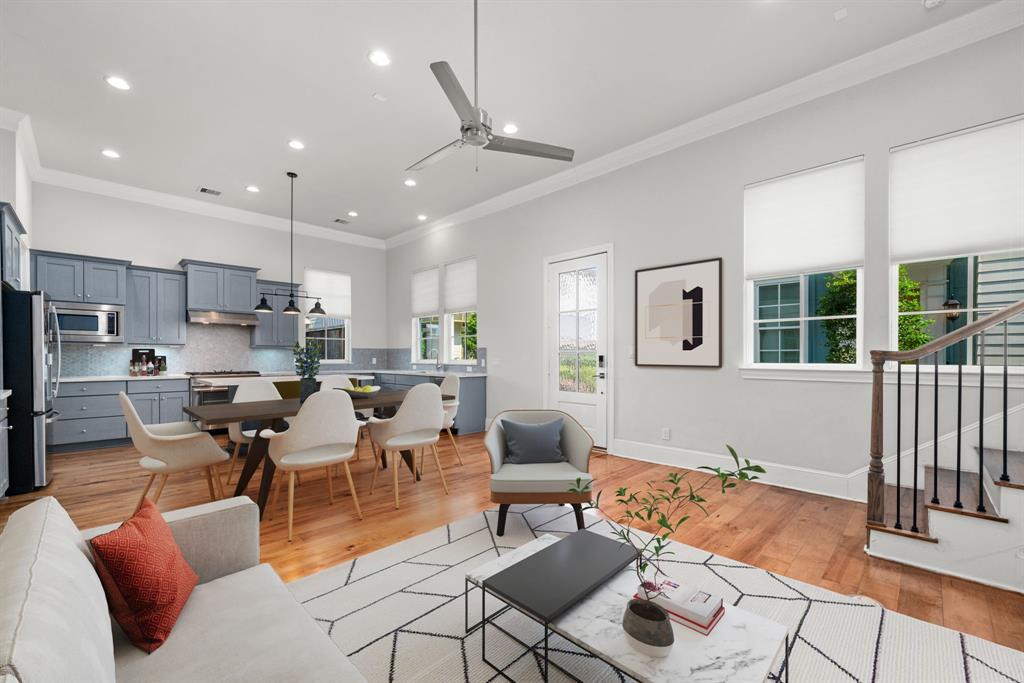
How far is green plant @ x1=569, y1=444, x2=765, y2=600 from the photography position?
1.25 meters

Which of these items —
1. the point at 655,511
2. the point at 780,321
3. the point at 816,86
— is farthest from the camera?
the point at 780,321

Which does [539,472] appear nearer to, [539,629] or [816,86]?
[539,629]

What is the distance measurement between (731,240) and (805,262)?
608 mm

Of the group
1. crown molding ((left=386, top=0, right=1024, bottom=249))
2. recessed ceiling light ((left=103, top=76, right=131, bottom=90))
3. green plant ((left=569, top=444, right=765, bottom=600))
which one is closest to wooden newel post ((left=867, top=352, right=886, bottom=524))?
green plant ((left=569, top=444, right=765, bottom=600))

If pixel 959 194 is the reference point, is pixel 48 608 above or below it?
below

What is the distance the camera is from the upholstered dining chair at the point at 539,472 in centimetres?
267

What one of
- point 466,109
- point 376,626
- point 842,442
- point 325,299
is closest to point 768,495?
point 842,442

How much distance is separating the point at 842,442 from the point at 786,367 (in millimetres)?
659

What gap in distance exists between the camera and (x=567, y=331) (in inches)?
211

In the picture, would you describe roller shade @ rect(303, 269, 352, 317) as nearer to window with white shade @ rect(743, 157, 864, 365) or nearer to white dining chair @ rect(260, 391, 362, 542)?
white dining chair @ rect(260, 391, 362, 542)

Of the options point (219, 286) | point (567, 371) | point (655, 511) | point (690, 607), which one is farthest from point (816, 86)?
point (219, 286)

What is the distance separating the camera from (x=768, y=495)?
3492 mm

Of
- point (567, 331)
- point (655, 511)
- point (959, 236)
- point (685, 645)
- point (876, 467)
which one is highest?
point (959, 236)

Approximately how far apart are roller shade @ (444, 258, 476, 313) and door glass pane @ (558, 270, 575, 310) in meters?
1.63
